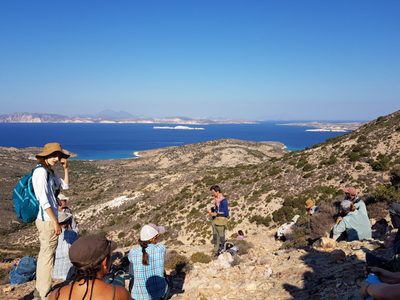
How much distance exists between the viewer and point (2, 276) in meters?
11.3

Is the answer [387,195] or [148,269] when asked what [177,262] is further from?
[387,195]

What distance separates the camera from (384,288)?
2.88m

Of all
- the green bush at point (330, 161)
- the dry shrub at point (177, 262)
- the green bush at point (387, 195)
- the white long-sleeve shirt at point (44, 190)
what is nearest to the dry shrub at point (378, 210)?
the green bush at point (387, 195)

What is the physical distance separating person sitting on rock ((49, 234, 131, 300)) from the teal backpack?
2736 millimetres

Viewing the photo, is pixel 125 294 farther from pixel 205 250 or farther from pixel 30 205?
pixel 205 250

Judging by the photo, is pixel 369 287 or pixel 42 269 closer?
pixel 369 287

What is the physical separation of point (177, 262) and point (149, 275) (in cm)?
462

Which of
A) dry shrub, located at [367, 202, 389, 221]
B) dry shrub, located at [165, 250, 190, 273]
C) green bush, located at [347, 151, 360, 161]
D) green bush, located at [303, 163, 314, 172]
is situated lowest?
dry shrub, located at [165, 250, 190, 273]

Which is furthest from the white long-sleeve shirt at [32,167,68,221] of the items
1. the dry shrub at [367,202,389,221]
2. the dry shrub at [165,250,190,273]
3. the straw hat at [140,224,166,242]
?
the dry shrub at [367,202,389,221]

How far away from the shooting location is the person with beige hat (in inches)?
203

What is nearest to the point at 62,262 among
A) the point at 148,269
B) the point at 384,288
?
the point at 148,269

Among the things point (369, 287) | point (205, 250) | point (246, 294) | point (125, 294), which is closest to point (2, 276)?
point (205, 250)

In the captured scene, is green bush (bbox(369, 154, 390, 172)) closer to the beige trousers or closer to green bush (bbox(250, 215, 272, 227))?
green bush (bbox(250, 215, 272, 227))

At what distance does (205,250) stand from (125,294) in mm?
9243
